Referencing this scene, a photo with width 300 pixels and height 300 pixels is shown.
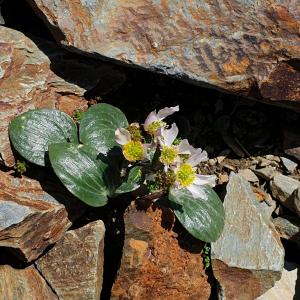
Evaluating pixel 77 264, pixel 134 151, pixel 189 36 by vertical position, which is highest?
pixel 189 36

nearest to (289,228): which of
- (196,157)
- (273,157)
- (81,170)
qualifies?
(273,157)

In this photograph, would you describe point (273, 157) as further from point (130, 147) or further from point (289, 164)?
point (130, 147)

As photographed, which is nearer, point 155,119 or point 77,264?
point 155,119

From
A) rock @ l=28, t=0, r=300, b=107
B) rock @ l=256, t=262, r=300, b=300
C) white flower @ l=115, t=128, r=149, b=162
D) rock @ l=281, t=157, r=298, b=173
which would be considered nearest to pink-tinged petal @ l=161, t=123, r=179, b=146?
white flower @ l=115, t=128, r=149, b=162

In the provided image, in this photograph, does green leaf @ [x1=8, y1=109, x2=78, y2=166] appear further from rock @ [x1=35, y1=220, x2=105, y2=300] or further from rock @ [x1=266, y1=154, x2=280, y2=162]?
rock @ [x1=266, y1=154, x2=280, y2=162]

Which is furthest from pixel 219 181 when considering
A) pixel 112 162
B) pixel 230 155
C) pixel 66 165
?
pixel 66 165

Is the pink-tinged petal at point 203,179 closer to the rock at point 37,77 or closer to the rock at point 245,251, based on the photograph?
the rock at point 245,251

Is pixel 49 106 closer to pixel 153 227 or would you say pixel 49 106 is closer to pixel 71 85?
pixel 71 85
